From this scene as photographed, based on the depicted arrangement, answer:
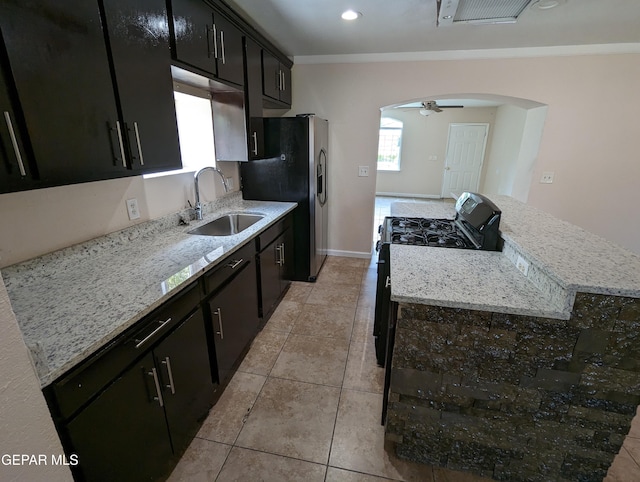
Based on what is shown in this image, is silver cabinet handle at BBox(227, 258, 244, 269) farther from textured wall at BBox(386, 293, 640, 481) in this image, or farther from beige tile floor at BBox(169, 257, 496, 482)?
textured wall at BBox(386, 293, 640, 481)

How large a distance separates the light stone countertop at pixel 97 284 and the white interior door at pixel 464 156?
7.16 m

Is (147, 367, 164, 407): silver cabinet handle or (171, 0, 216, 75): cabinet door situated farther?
(171, 0, 216, 75): cabinet door

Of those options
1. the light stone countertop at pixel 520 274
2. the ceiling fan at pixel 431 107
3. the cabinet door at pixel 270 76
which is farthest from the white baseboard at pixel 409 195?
the light stone countertop at pixel 520 274

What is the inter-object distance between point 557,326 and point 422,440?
81 cm

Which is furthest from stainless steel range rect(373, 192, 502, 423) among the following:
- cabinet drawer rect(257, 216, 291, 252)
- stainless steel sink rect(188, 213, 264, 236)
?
stainless steel sink rect(188, 213, 264, 236)

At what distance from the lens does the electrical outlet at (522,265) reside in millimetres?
1382

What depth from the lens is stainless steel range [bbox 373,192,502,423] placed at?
1.69 meters

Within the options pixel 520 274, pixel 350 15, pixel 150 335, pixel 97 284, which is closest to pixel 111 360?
pixel 150 335

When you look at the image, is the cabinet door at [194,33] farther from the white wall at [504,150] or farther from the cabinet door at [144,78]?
the white wall at [504,150]

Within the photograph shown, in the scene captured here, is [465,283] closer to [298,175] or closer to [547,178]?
[298,175]

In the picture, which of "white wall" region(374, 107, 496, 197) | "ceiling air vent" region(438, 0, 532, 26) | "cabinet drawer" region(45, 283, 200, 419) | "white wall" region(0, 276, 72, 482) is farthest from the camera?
"white wall" region(374, 107, 496, 197)

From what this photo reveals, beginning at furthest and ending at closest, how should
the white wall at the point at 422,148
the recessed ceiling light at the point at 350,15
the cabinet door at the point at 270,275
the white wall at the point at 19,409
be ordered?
1. the white wall at the point at 422,148
2. the cabinet door at the point at 270,275
3. the recessed ceiling light at the point at 350,15
4. the white wall at the point at 19,409

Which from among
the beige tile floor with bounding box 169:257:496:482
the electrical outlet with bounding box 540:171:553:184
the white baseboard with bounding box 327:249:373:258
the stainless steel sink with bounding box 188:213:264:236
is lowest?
the beige tile floor with bounding box 169:257:496:482

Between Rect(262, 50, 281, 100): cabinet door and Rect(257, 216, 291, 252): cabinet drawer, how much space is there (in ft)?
3.98
